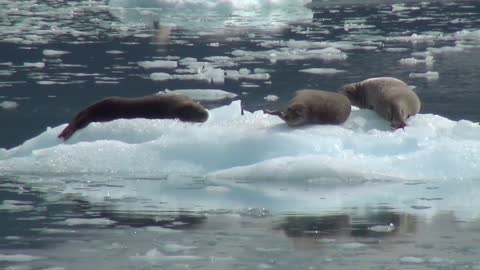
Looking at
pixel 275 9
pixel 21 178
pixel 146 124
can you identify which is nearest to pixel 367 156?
pixel 146 124

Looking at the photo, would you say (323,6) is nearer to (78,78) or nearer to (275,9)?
(275,9)

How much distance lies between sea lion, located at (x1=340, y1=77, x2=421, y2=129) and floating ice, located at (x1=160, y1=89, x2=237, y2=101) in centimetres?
272

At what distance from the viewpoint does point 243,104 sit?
10508mm

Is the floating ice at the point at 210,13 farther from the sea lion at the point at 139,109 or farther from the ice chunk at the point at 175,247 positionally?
the ice chunk at the point at 175,247

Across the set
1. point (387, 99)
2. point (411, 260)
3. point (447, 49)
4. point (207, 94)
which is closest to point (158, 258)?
point (411, 260)

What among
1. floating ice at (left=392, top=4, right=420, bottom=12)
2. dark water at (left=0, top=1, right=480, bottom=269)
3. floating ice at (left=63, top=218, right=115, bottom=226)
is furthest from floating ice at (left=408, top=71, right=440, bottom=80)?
floating ice at (left=392, top=4, right=420, bottom=12)

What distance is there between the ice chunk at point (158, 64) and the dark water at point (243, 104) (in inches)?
7.4

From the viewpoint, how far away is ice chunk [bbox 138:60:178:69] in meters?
13.5

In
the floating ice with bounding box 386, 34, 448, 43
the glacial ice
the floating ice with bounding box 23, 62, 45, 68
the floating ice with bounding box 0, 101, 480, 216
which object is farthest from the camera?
the floating ice with bounding box 386, 34, 448, 43

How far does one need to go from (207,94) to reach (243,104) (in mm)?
709

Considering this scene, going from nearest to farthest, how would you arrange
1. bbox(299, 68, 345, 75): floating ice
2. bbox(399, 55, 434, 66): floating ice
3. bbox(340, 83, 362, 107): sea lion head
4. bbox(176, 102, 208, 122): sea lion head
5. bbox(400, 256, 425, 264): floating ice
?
bbox(400, 256, 425, 264): floating ice, bbox(176, 102, 208, 122): sea lion head, bbox(340, 83, 362, 107): sea lion head, bbox(299, 68, 345, 75): floating ice, bbox(399, 55, 434, 66): floating ice

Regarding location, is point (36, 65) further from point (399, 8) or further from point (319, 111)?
point (399, 8)

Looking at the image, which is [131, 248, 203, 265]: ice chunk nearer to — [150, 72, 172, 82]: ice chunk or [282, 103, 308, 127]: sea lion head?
[282, 103, 308, 127]: sea lion head

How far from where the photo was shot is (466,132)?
736 cm
